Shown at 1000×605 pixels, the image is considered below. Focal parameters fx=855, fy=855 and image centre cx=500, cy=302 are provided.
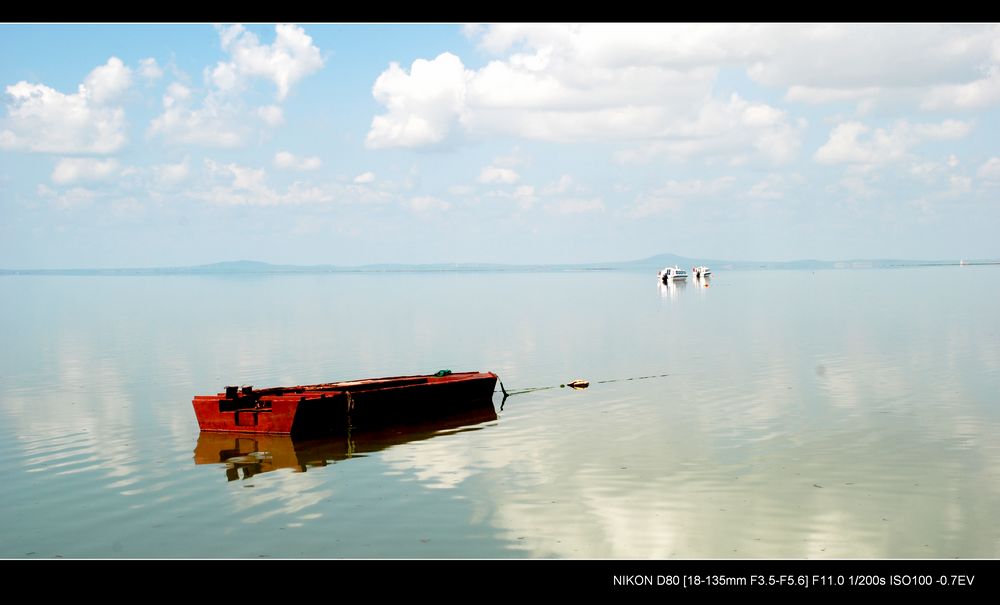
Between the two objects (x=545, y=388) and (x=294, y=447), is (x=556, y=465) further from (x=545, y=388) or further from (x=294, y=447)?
(x=545, y=388)

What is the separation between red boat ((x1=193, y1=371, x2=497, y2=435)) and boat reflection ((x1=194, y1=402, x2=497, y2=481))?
0.47 meters

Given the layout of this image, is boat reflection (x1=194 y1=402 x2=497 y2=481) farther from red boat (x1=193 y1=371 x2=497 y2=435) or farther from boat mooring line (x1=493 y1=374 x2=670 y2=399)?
boat mooring line (x1=493 y1=374 x2=670 y2=399)

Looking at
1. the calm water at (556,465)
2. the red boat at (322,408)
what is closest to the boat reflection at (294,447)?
the calm water at (556,465)

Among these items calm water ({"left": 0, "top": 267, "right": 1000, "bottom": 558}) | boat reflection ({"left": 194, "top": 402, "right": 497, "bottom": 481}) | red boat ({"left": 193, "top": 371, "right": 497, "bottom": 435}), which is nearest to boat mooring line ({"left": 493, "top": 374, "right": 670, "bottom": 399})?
calm water ({"left": 0, "top": 267, "right": 1000, "bottom": 558})

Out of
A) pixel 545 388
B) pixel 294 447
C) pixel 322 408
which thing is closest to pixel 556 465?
pixel 294 447

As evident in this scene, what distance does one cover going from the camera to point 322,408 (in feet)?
112

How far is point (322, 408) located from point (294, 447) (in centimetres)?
228

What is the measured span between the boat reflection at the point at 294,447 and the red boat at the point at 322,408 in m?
0.47

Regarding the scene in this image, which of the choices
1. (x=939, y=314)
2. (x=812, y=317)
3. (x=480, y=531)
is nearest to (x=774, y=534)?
(x=480, y=531)

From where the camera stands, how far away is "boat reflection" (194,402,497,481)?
29344 millimetres
